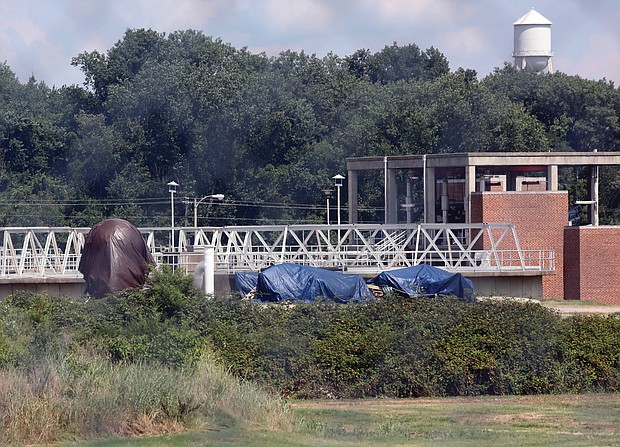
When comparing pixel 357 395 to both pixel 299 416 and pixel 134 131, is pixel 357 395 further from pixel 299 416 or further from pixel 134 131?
pixel 134 131

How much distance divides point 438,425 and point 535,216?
35.4m

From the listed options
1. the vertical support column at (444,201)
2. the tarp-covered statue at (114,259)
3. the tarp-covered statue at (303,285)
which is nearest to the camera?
the tarp-covered statue at (114,259)

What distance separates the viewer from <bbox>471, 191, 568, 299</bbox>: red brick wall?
Answer: 50.0 m

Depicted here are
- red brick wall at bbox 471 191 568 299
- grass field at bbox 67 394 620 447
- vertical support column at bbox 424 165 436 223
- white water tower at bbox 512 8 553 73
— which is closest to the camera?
grass field at bbox 67 394 620 447

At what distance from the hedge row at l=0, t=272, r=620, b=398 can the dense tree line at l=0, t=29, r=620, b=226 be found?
56.1m

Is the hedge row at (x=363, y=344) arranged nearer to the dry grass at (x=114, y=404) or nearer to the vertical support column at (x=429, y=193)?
the dry grass at (x=114, y=404)

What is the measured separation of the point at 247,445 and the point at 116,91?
76.6 metres

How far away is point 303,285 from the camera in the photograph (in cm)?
3550

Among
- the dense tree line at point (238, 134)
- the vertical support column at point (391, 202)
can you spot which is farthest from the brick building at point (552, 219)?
the dense tree line at point (238, 134)

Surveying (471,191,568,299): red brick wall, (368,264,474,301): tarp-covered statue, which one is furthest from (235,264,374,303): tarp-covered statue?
(471,191,568,299): red brick wall

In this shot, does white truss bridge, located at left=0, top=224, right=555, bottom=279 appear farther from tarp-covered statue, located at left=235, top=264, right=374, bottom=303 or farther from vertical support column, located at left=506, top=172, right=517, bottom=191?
vertical support column, located at left=506, top=172, right=517, bottom=191

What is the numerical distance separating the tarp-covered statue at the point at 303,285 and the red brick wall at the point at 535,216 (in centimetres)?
1568

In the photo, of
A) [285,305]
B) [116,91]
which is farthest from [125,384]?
[116,91]

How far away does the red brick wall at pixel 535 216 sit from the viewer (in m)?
50.0
